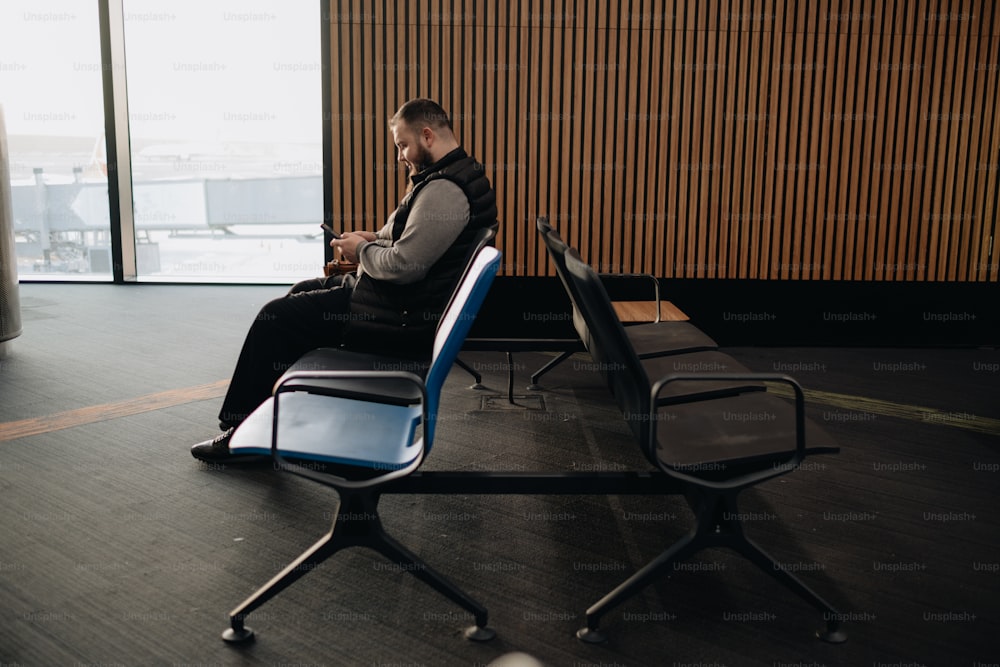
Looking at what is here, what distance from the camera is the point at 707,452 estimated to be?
206cm

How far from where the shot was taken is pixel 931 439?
12.2ft

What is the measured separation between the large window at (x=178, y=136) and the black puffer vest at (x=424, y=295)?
325cm

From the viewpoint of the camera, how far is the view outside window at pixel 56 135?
7.61 m

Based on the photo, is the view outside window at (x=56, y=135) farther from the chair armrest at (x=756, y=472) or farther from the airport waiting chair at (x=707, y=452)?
the chair armrest at (x=756, y=472)

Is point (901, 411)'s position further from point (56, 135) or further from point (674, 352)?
point (56, 135)

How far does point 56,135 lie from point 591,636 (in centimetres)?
918

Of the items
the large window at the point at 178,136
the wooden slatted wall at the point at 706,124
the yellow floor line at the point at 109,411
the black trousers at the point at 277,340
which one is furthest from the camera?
the large window at the point at 178,136

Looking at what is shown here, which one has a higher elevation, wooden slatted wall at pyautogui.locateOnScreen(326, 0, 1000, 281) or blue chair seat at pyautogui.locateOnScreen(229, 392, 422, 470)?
wooden slatted wall at pyautogui.locateOnScreen(326, 0, 1000, 281)

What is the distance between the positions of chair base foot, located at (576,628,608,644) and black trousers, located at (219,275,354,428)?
5.34 feet

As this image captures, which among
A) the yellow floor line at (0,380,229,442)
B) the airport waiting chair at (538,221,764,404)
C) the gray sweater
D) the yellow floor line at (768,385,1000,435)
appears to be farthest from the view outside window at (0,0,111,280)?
the yellow floor line at (768,385,1000,435)

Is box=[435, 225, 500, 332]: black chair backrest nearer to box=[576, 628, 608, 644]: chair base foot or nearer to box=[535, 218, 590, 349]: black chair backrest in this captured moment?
box=[535, 218, 590, 349]: black chair backrest

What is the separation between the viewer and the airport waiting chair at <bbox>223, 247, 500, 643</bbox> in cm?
192

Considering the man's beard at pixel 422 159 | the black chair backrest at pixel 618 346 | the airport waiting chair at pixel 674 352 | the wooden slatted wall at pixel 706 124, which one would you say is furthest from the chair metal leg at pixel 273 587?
the wooden slatted wall at pixel 706 124

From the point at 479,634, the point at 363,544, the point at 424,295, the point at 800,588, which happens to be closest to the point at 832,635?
the point at 800,588
